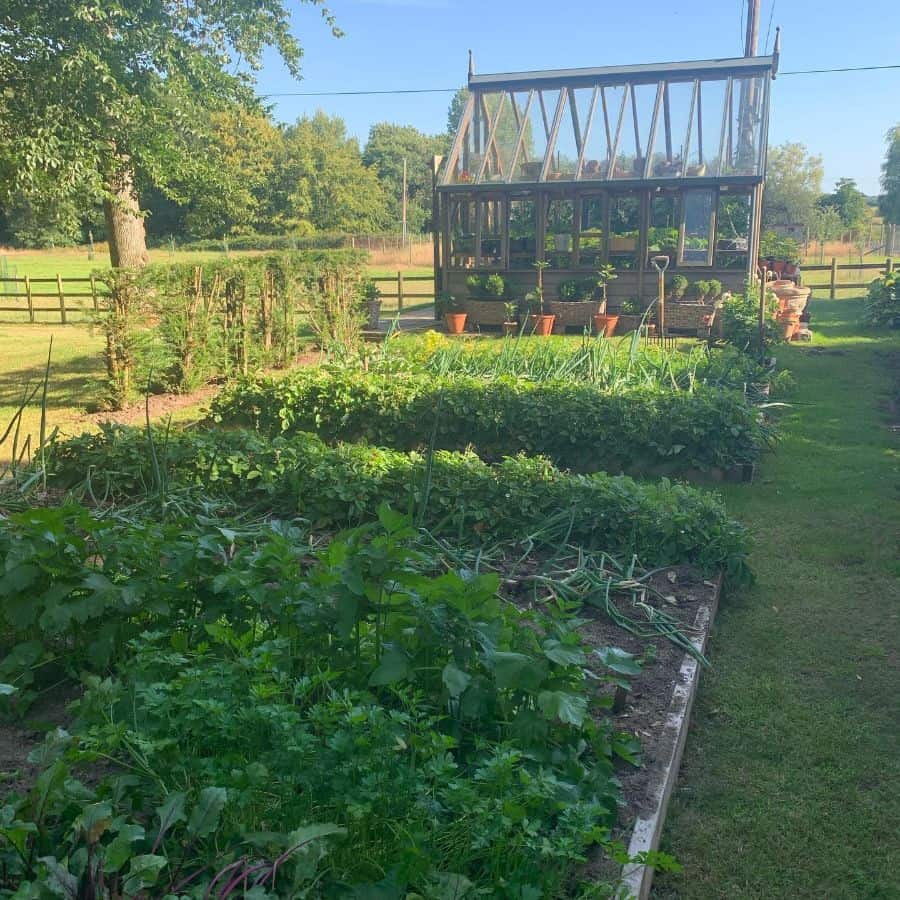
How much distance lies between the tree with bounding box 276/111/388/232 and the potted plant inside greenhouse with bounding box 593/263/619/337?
31704 millimetres

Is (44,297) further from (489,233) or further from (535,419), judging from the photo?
(535,419)

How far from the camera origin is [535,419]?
23.1ft

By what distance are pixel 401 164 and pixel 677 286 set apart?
56.9m

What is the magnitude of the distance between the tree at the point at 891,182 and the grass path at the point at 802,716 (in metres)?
45.1

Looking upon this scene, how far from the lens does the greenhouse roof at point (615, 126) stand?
17078 mm

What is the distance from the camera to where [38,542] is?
3021mm

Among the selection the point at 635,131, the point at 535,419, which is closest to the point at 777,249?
the point at 635,131

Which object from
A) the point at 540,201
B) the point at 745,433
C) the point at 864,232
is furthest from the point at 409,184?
the point at 745,433

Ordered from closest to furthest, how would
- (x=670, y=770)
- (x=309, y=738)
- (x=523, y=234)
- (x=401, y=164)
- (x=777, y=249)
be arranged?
(x=309, y=738), (x=670, y=770), (x=523, y=234), (x=777, y=249), (x=401, y=164)

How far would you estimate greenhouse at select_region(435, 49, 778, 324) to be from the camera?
17.0 metres

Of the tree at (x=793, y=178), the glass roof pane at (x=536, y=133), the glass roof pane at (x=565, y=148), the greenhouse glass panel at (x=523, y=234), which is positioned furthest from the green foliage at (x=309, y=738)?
the tree at (x=793, y=178)

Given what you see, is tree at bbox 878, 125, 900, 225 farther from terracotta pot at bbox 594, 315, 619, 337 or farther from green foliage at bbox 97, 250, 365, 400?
green foliage at bbox 97, 250, 365, 400

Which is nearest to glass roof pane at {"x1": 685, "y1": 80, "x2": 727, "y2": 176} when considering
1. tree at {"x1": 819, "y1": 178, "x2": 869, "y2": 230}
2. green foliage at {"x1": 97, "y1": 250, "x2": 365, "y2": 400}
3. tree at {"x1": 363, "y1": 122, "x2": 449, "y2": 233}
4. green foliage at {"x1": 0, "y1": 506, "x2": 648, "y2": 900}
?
green foliage at {"x1": 97, "y1": 250, "x2": 365, "y2": 400}

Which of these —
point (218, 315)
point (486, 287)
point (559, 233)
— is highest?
point (559, 233)
